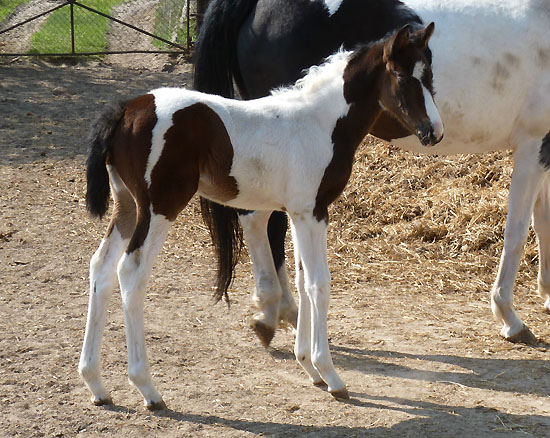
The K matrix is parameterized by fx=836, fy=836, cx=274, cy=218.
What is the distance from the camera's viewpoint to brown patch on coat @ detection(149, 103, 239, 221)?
3.65m

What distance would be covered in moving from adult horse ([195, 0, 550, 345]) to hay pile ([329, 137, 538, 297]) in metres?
1.00

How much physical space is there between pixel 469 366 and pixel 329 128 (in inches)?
63.1

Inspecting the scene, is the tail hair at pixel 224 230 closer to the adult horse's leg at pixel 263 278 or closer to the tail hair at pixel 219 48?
the adult horse's leg at pixel 263 278

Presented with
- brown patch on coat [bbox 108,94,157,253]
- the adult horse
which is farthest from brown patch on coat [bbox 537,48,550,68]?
brown patch on coat [bbox 108,94,157,253]

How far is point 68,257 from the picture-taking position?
609cm

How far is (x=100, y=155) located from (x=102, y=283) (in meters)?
0.58

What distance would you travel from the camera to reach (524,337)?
485 cm

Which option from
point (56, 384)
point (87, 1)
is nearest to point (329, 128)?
point (56, 384)

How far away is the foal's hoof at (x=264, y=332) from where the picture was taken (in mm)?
4691

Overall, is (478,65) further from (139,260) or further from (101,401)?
(101,401)

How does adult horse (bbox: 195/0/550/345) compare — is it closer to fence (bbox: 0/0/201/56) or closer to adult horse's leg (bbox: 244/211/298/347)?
adult horse's leg (bbox: 244/211/298/347)

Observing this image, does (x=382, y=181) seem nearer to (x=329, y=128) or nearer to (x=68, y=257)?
(x=68, y=257)

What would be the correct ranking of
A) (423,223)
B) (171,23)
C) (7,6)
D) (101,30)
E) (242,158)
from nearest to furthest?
(242,158), (423,223), (171,23), (101,30), (7,6)

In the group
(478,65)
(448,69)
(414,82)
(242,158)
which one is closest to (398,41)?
(414,82)
